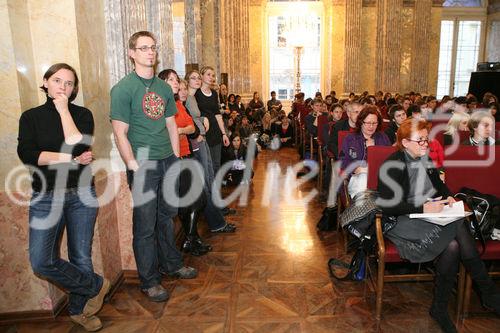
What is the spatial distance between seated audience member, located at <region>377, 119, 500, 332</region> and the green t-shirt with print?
163 cm

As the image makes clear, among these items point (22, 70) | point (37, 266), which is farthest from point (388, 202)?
point (22, 70)

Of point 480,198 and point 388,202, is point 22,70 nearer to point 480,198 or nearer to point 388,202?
point 388,202

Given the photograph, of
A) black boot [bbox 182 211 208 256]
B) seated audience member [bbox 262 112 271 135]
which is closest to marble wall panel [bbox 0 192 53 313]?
black boot [bbox 182 211 208 256]

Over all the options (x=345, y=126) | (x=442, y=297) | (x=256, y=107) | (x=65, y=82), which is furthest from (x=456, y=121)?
(x=256, y=107)

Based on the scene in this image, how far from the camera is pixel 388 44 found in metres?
12.7

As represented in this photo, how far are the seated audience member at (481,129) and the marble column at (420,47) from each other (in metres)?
9.42

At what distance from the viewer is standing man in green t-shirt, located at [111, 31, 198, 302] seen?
2.93 metres

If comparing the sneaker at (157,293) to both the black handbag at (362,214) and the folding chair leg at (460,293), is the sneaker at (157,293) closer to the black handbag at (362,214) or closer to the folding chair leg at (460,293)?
the black handbag at (362,214)

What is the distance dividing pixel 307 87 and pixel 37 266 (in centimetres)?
1291

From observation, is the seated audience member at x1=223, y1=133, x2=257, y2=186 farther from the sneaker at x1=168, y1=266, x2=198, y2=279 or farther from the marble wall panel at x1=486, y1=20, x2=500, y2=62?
the marble wall panel at x1=486, y1=20, x2=500, y2=62

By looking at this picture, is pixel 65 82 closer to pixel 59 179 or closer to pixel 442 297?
pixel 59 179

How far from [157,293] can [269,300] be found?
2.87 feet

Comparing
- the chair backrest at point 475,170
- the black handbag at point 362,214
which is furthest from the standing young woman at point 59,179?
the chair backrest at point 475,170

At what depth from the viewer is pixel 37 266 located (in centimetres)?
257
